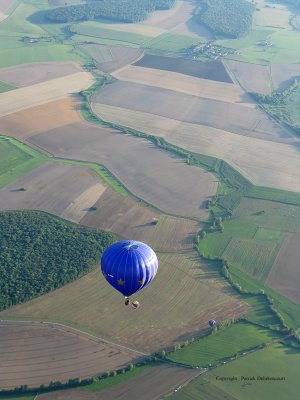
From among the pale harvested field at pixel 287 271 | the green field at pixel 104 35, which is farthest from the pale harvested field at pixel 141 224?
the green field at pixel 104 35

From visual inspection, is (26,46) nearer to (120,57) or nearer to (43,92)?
(120,57)

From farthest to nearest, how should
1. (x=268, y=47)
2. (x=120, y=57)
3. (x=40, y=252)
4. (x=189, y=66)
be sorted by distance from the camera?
(x=268, y=47)
(x=120, y=57)
(x=189, y=66)
(x=40, y=252)

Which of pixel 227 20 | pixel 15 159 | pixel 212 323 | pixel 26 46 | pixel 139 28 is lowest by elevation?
pixel 212 323

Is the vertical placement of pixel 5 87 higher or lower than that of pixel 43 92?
higher

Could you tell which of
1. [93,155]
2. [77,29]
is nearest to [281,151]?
[93,155]

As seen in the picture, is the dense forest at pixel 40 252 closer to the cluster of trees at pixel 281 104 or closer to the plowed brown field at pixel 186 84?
the cluster of trees at pixel 281 104

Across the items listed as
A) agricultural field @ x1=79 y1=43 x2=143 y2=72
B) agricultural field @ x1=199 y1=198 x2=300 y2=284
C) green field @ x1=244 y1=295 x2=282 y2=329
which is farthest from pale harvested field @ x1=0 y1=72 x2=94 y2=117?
green field @ x1=244 y1=295 x2=282 y2=329

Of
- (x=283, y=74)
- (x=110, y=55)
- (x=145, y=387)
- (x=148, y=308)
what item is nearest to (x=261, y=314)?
(x=148, y=308)
